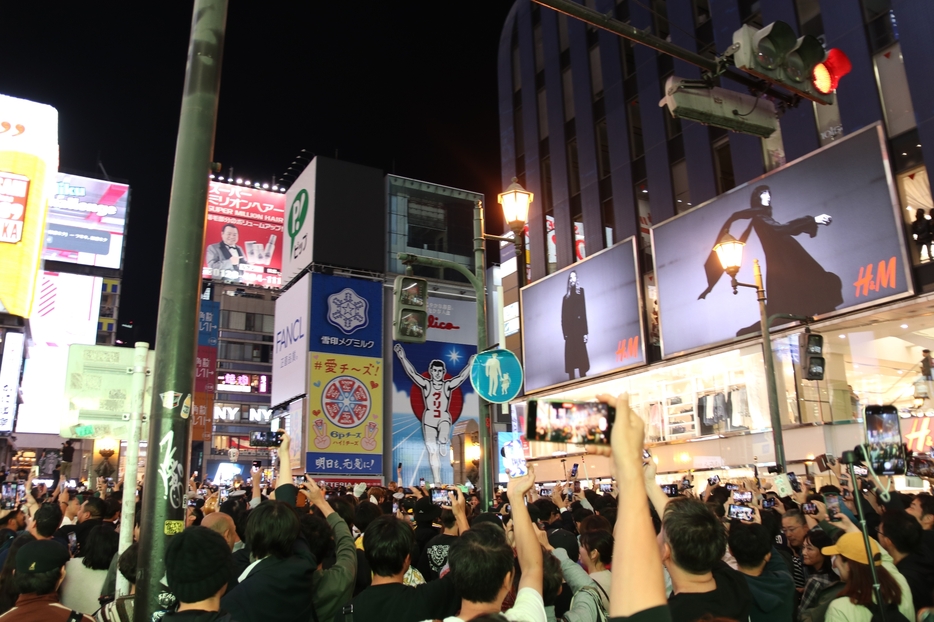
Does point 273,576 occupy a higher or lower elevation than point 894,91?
lower

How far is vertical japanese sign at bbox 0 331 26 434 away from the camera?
2425 inches

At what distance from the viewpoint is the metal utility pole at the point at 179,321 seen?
4863 mm

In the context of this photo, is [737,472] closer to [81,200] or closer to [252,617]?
[252,617]

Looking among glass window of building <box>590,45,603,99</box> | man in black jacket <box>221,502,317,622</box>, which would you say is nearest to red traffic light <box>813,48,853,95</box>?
man in black jacket <box>221,502,317,622</box>

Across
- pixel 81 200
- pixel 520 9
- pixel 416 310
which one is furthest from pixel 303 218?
pixel 81 200

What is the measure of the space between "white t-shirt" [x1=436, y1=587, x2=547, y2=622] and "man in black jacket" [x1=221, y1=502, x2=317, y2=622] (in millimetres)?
1628

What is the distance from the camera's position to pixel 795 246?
22172 mm

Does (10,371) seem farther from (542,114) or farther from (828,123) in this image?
(828,123)

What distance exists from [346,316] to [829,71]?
3072cm

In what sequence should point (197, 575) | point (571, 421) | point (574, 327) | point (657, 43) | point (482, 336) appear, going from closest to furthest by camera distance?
point (571, 421)
point (197, 575)
point (657, 43)
point (482, 336)
point (574, 327)

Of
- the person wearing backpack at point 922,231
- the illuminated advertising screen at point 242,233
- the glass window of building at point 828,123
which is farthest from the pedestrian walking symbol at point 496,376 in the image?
the illuminated advertising screen at point 242,233

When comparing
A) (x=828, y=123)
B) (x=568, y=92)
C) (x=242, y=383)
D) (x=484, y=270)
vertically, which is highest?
(x=568, y=92)

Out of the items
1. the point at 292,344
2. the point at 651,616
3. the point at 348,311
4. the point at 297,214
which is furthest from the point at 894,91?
the point at 297,214

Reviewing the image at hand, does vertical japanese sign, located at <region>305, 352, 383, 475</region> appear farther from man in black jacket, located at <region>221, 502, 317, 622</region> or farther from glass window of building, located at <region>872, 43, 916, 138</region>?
man in black jacket, located at <region>221, 502, 317, 622</region>
